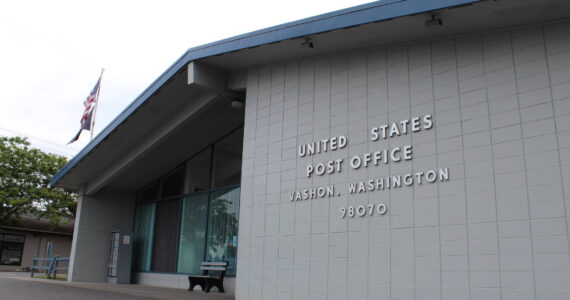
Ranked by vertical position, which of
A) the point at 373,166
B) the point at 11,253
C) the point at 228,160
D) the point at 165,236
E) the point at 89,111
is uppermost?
the point at 89,111

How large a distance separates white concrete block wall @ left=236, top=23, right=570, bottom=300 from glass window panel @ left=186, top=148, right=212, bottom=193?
461 cm

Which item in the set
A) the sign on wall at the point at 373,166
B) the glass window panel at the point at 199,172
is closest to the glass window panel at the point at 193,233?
the glass window panel at the point at 199,172

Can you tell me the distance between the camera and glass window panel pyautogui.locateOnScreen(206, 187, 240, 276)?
1310 centimetres

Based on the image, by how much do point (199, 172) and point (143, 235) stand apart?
350cm

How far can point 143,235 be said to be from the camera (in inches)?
666

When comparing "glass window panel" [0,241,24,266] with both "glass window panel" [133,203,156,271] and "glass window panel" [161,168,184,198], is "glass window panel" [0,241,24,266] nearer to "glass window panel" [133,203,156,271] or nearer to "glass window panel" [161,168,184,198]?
"glass window panel" [133,203,156,271]

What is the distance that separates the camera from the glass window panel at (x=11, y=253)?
29984 millimetres

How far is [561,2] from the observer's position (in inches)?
259

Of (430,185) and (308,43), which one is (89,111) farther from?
(430,185)

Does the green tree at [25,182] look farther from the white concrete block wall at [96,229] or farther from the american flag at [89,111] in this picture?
the white concrete block wall at [96,229]

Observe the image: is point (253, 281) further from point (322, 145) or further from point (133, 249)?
point (133, 249)

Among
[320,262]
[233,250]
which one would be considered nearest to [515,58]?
[320,262]

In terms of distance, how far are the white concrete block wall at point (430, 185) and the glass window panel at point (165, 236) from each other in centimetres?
578

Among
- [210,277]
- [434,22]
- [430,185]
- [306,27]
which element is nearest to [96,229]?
[210,277]
